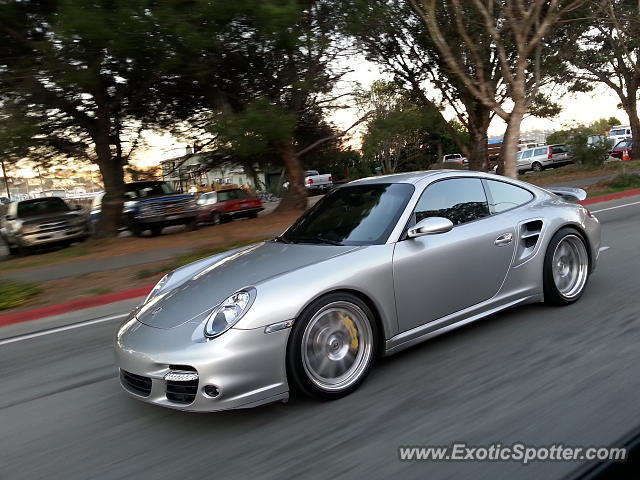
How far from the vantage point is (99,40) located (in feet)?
34.0

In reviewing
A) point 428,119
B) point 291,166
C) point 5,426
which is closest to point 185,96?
point 291,166

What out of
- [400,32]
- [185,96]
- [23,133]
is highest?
Answer: [400,32]

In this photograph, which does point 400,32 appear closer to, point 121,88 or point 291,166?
point 291,166

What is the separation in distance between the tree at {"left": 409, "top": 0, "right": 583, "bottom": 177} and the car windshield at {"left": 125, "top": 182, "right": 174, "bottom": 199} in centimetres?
1068

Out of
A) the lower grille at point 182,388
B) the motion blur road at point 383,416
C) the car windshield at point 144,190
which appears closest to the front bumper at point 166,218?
the car windshield at point 144,190

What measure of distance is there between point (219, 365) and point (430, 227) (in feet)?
5.84

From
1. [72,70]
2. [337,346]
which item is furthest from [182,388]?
[72,70]

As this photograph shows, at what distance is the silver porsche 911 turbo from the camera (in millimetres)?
3295

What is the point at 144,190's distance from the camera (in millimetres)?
20281

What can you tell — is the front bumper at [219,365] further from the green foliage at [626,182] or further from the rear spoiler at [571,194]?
the green foliage at [626,182]

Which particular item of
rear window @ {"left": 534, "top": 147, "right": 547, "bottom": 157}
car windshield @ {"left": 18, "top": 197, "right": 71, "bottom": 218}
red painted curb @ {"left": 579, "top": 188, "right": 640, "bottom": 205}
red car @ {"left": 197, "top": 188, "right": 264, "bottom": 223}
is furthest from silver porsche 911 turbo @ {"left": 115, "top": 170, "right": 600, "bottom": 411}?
rear window @ {"left": 534, "top": 147, "right": 547, "bottom": 157}

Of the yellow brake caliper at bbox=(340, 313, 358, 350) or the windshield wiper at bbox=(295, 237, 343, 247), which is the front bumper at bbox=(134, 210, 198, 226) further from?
the yellow brake caliper at bbox=(340, 313, 358, 350)

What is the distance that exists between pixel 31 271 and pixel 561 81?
24657mm

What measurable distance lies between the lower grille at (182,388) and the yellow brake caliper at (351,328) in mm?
1055
